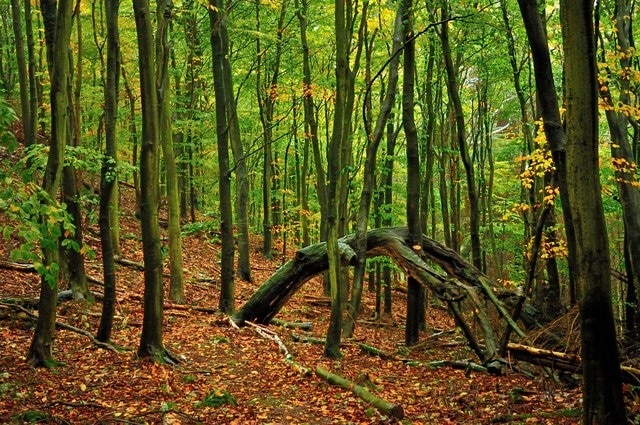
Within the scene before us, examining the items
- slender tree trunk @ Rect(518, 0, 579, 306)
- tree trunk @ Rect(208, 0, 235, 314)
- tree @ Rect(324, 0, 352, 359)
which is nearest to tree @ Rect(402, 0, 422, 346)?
tree @ Rect(324, 0, 352, 359)

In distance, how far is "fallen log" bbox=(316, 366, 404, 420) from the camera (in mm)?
5766

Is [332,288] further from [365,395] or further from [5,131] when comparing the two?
[5,131]

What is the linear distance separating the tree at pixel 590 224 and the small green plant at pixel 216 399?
4.04m

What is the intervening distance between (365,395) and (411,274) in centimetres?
366

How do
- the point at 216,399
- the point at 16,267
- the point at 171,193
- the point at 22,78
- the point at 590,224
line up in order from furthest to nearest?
the point at 22,78 < the point at 171,193 < the point at 16,267 < the point at 216,399 < the point at 590,224

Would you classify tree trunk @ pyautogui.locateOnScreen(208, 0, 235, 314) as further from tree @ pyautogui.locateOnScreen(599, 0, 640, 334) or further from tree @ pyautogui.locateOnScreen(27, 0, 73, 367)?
tree @ pyautogui.locateOnScreen(599, 0, 640, 334)

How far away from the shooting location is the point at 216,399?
635 centimetres

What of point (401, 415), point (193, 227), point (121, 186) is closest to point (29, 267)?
point (193, 227)

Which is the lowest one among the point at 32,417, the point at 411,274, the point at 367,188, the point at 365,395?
the point at 365,395

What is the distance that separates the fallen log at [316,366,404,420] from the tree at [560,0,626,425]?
216 centimetres

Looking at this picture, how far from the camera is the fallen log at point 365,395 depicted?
227 inches

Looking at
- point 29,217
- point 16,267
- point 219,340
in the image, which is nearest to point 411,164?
point 219,340

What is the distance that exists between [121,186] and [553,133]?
2298cm

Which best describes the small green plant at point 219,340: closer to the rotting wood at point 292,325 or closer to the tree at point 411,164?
the rotting wood at point 292,325
